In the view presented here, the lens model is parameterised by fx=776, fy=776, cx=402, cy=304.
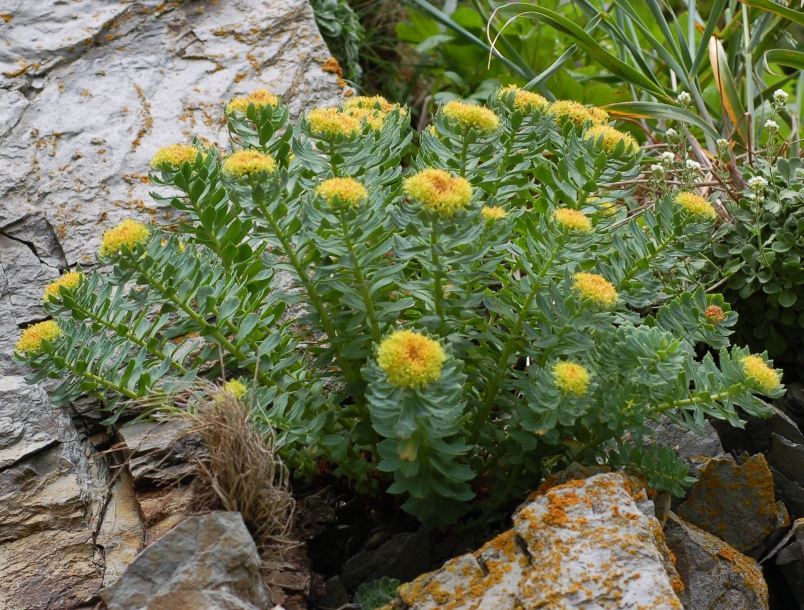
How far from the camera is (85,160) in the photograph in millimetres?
2422

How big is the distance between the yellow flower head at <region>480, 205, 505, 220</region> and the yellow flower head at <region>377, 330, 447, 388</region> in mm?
395

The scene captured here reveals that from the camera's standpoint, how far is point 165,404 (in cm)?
161

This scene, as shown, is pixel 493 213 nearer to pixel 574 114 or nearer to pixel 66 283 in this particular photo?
pixel 574 114

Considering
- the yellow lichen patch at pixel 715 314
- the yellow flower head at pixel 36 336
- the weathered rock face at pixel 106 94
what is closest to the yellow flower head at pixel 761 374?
the yellow lichen patch at pixel 715 314

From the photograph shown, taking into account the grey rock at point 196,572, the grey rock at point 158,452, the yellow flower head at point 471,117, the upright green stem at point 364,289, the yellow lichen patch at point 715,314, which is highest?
the yellow flower head at point 471,117

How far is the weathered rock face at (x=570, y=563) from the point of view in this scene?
50.9 inches

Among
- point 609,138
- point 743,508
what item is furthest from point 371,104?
point 743,508

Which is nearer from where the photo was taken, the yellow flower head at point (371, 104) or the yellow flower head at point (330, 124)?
the yellow flower head at point (330, 124)

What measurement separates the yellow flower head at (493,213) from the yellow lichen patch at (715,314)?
19.3 inches

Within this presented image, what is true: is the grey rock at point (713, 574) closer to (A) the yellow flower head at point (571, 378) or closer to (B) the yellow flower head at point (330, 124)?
(A) the yellow flower head at point (571, 378)

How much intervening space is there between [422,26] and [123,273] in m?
2.93

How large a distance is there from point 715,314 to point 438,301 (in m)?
0.59

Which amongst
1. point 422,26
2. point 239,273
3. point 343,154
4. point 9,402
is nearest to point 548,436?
point 343,154

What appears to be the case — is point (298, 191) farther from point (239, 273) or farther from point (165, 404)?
point (165, 404)
